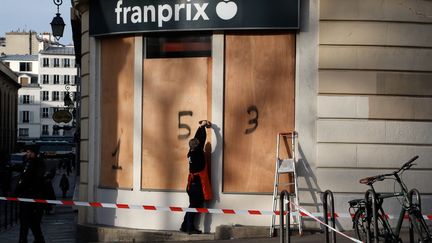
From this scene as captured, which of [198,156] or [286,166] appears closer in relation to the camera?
[286,166]

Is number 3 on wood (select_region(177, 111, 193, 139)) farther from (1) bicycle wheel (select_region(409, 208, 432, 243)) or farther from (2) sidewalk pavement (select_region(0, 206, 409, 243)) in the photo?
(1) bicycle wheel (select_region(409, 208, 432, 243))

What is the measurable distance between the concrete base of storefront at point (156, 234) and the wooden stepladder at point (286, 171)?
0.26 metres

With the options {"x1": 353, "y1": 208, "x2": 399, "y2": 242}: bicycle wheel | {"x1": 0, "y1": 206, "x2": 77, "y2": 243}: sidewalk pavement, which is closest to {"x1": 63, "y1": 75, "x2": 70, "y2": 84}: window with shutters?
{"x1": 0, "y1": 206, "x2": 77, "y2": 243}: sidewalk pavement

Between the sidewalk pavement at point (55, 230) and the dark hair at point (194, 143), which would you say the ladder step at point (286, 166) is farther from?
the sidewalk pavement at point (55, 230)

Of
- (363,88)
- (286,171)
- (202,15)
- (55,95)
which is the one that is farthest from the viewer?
(55,95)

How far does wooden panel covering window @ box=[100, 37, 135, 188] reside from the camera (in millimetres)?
15281

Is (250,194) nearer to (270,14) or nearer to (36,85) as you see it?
→ (270,14)

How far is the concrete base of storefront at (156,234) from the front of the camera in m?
14.0

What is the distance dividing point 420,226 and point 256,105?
4.65 meters

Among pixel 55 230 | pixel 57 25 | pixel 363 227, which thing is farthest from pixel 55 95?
pixel 363 227

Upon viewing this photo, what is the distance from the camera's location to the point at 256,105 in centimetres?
1424

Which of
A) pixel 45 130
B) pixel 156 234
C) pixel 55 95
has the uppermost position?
pixel 55 95

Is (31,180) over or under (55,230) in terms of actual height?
over

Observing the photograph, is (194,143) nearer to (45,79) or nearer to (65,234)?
(65,234)
